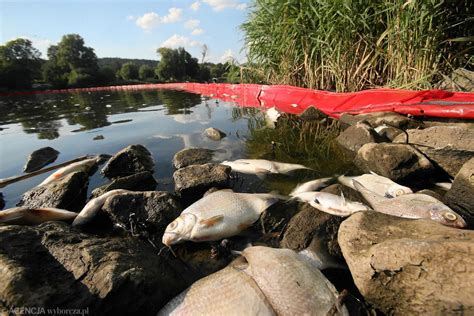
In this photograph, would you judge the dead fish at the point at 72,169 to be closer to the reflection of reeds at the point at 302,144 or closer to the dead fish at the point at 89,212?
the dead fish at the point at 89,212

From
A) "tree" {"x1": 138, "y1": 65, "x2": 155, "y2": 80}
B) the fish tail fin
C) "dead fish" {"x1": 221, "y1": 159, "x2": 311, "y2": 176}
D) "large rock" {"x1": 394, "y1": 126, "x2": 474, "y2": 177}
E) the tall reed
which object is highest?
"tree" {"x1": 138, "y1": 65, "x2": 155, "y2": 80}

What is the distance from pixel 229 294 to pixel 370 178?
2.29 m

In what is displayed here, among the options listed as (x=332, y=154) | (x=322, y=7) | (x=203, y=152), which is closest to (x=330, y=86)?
(x=322, y=7)

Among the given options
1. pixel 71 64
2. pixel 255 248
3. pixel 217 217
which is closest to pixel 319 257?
pixel 255 248

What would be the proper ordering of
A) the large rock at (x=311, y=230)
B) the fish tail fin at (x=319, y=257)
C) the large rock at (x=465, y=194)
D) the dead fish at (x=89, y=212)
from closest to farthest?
the fish tail fin at (x=319, y=257)
the large rock at (x=311, y=230)
the large rock at (x=465, y=194)
the dead fish at (x=89, y=212)

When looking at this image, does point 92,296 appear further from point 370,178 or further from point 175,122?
point 175,122

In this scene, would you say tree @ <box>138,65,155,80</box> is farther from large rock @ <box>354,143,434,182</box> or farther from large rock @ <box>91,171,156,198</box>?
large rock @ <box>354,143,434,182</box>

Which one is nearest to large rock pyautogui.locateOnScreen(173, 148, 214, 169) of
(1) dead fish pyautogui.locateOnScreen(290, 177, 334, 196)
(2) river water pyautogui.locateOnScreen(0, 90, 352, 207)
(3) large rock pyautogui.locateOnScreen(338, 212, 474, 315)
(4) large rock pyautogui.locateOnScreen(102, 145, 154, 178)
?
(2) river water pyautogui.locateOnScreen(0, 90, 352, 207)

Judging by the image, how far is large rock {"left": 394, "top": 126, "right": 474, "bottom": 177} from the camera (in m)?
3.14

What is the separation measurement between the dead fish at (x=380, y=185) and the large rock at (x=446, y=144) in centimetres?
65

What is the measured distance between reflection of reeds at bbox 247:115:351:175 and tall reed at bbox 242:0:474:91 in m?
1.71

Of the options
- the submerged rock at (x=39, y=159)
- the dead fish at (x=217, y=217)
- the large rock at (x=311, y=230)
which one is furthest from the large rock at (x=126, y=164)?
the large rock at (x=311, y=230)

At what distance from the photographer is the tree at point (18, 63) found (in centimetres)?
4559

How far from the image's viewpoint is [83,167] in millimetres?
4219
